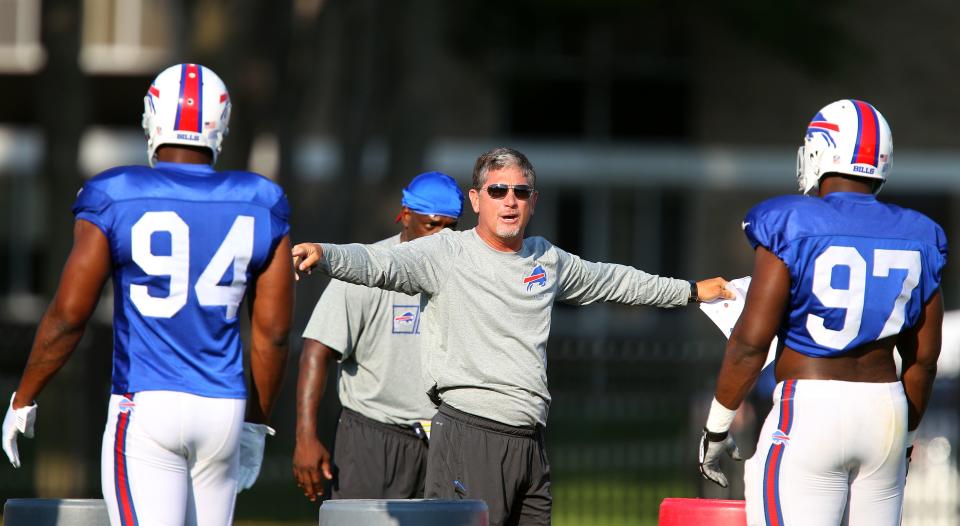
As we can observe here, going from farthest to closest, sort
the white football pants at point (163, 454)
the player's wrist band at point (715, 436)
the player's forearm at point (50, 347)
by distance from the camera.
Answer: the player's wrist band at point (715, 436)
the player's forearm at point (50, 347)
the white football pants at point (163, 454)

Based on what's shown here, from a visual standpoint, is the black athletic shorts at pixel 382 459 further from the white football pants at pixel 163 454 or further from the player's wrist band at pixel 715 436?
the white football pants at pixel 163 454

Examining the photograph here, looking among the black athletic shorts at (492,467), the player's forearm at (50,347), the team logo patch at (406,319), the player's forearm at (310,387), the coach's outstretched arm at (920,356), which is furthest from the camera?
the team logo patch at (406,319)

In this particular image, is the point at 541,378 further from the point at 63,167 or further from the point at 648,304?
the point at 63,167

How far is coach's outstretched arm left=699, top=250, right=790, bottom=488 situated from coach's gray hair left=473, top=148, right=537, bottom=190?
3.45 ft

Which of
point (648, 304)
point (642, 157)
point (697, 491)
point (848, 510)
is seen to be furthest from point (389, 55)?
point (848, 510)

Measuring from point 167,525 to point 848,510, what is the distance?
7.87ft

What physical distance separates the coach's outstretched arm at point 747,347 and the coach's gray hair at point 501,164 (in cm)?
105

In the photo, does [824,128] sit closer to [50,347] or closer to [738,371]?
[738,371]

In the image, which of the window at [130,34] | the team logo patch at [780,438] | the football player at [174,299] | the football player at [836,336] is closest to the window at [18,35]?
the window at [130,34]

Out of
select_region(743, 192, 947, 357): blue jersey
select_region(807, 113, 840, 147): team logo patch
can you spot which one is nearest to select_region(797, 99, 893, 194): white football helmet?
select_region(807, 113, 840, 147): team logo patch

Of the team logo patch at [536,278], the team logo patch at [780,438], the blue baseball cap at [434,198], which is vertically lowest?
the team logo patch at [780,438]

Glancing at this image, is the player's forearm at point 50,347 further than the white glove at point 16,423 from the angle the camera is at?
No

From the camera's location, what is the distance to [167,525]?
15.4 ft

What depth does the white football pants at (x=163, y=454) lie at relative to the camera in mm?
4699
